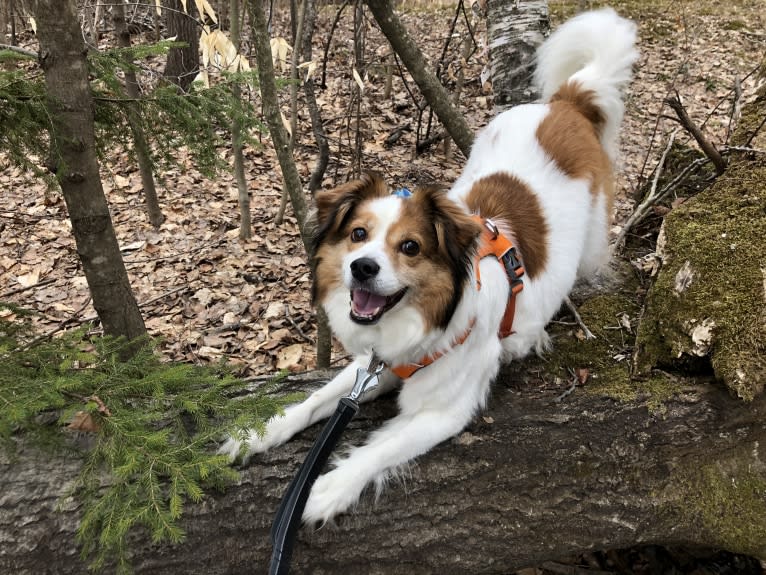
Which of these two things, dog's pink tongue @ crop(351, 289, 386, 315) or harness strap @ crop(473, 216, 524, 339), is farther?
harness strap @ crop(473, 216, 524, 339)

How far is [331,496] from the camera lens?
2.10 m

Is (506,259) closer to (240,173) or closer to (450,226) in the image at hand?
(450,226)

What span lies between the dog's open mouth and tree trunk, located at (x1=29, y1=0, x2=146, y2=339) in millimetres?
1287

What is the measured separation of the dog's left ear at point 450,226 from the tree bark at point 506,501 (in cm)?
78

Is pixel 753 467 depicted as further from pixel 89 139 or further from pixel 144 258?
pixel 144 258

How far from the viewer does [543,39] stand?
407 cm

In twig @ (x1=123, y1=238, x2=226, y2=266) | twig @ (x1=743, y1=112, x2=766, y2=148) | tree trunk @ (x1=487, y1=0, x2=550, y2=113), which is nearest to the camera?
twig @ (x1=743, y1=112, x2=766, y2=148)

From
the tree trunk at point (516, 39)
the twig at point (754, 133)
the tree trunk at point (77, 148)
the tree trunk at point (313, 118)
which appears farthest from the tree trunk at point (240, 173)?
the twig at point (754, 133)

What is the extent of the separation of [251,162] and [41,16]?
4.75m

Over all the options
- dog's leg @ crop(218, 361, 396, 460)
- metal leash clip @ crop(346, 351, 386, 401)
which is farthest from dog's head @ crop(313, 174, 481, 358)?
dog's leg @ crop(218, 361, 396, 460)

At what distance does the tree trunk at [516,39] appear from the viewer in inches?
159

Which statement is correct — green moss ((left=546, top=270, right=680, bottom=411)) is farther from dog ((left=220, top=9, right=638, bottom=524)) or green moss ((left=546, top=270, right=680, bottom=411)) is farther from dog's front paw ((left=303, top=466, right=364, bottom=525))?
dog's front paw ((left=303, top=466, right=364, bottom=525))

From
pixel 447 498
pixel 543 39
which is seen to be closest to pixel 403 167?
pixel 543 39

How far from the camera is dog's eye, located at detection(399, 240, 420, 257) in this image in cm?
234
